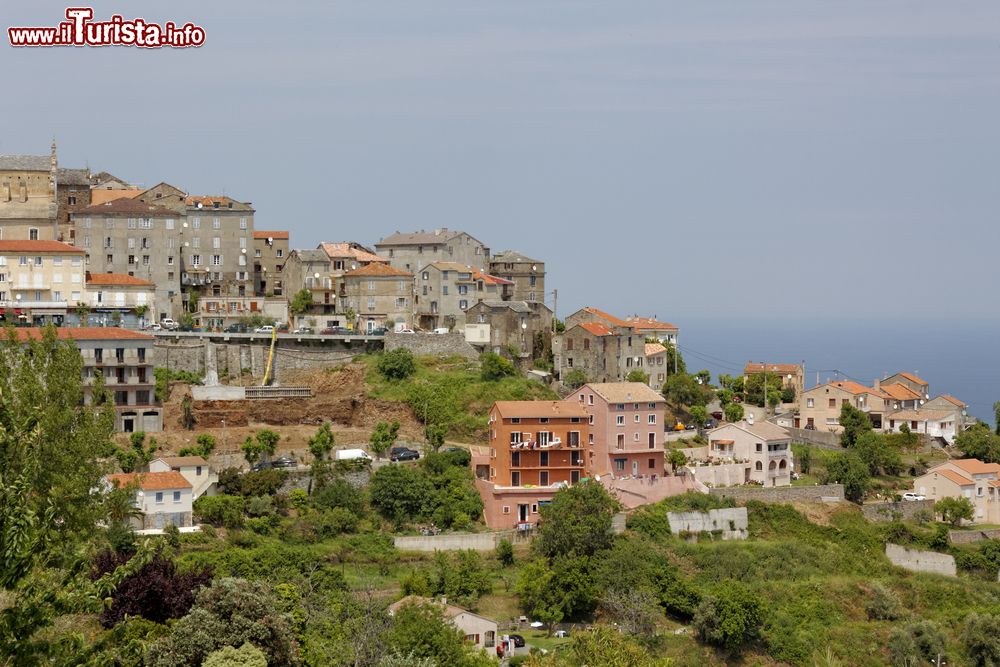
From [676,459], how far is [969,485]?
1467 centimetres

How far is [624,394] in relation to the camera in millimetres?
60812

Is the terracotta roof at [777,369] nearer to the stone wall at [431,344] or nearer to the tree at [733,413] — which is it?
the tree at [733,413]

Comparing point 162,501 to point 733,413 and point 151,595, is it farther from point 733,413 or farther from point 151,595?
point 733,413

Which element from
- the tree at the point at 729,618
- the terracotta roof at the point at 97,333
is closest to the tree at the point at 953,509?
the tree at the point at 729,618

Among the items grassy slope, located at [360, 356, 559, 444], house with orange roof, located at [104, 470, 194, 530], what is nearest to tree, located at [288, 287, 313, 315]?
grassy slope, located at [360, 356, 559, 444]

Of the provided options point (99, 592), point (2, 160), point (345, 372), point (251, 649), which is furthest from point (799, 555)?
point (2, 160)

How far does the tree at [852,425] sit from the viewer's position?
232 ft

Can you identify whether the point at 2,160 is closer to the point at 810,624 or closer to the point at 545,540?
the point at 545,540

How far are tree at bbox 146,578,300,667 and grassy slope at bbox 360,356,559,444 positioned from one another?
2547cm

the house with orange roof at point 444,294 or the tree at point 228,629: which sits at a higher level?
the house with orange roof at point 444,294

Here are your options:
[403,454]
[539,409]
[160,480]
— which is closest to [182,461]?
[160,480]

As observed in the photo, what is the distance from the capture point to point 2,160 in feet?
253

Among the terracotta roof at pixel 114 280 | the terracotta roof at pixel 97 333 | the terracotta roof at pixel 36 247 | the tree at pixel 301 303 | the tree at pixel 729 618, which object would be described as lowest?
the tree at pixel 729 618

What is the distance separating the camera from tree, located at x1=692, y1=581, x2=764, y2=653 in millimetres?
49219
